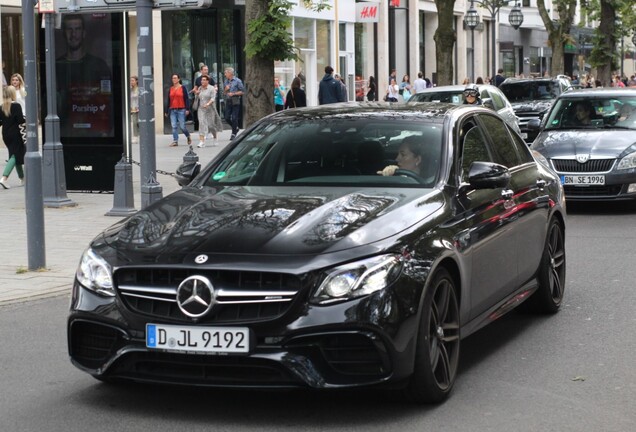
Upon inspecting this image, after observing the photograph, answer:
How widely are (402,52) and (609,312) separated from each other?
48.4 m

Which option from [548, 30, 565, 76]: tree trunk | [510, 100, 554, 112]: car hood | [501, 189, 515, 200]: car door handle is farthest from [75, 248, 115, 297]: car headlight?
[548, 30, 565, 76]: tree trunk

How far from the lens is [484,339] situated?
7805 millimetres

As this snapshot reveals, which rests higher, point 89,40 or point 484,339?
point 89,40

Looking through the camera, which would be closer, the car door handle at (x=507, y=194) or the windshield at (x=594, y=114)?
the car door handle at (x=507, y=194)

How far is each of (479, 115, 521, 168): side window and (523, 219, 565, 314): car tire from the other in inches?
25.1

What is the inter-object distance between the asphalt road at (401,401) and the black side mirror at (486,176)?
1017 millimetres

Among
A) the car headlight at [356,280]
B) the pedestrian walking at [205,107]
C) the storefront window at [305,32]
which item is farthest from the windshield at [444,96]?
the storefront window at [305,32]

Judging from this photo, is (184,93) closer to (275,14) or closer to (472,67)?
(275,14)

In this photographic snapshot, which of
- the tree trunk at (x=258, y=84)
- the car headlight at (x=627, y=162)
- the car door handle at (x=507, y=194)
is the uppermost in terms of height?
the tree trunk at (x=258, y=84)

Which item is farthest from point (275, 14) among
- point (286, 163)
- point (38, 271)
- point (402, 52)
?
point (402, 52)

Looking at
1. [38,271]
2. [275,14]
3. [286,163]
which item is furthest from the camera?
[275,14]

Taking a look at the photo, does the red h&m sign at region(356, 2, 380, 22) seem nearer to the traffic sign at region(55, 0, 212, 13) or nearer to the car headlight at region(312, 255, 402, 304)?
the traffic sign at region(55, 0, 212, 13)

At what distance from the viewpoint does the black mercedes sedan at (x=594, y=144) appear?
15.6m

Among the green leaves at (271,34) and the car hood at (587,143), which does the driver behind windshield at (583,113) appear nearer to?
the car hood at (587,143)
